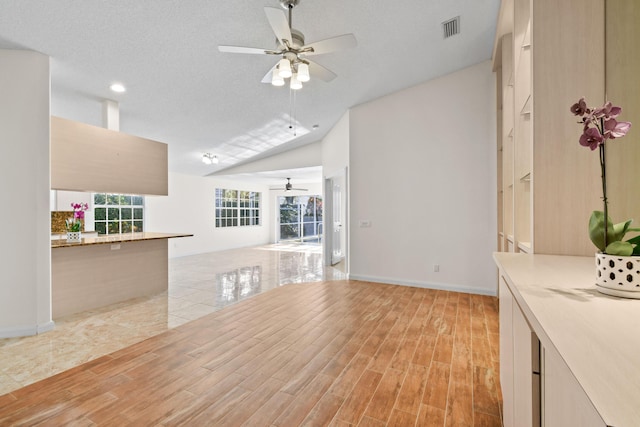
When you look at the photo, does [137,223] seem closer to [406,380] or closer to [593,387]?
[406,380]

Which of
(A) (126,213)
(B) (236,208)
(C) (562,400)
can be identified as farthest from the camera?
(B) (236,208)

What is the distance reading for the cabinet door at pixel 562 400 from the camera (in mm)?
447

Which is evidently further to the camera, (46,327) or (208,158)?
(208,158)

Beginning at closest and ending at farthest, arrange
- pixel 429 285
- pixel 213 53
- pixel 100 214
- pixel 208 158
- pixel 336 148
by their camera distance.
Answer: pixel 213 53, pixel 429 285, pixel 336 148, pixel 100 214, pixel 208 158

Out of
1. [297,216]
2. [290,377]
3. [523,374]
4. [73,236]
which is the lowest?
[290,377]

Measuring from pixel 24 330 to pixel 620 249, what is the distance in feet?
14.7

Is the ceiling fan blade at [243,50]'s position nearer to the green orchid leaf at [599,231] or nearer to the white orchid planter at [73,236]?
the green orchid leaf at [599,231]

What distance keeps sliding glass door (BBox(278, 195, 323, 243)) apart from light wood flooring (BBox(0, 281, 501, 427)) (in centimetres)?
820

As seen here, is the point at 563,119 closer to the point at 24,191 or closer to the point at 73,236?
the point at 24,191

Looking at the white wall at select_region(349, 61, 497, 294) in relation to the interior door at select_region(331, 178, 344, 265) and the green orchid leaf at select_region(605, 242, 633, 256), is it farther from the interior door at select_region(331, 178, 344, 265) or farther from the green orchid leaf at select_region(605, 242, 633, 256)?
the green orchid leaf at select_region(605, 242, 633, 256)

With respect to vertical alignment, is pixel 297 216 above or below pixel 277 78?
below

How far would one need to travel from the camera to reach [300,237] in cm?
1179

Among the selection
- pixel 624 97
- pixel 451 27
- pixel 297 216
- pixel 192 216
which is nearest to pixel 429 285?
pixel 451 27

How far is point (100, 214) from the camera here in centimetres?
654
